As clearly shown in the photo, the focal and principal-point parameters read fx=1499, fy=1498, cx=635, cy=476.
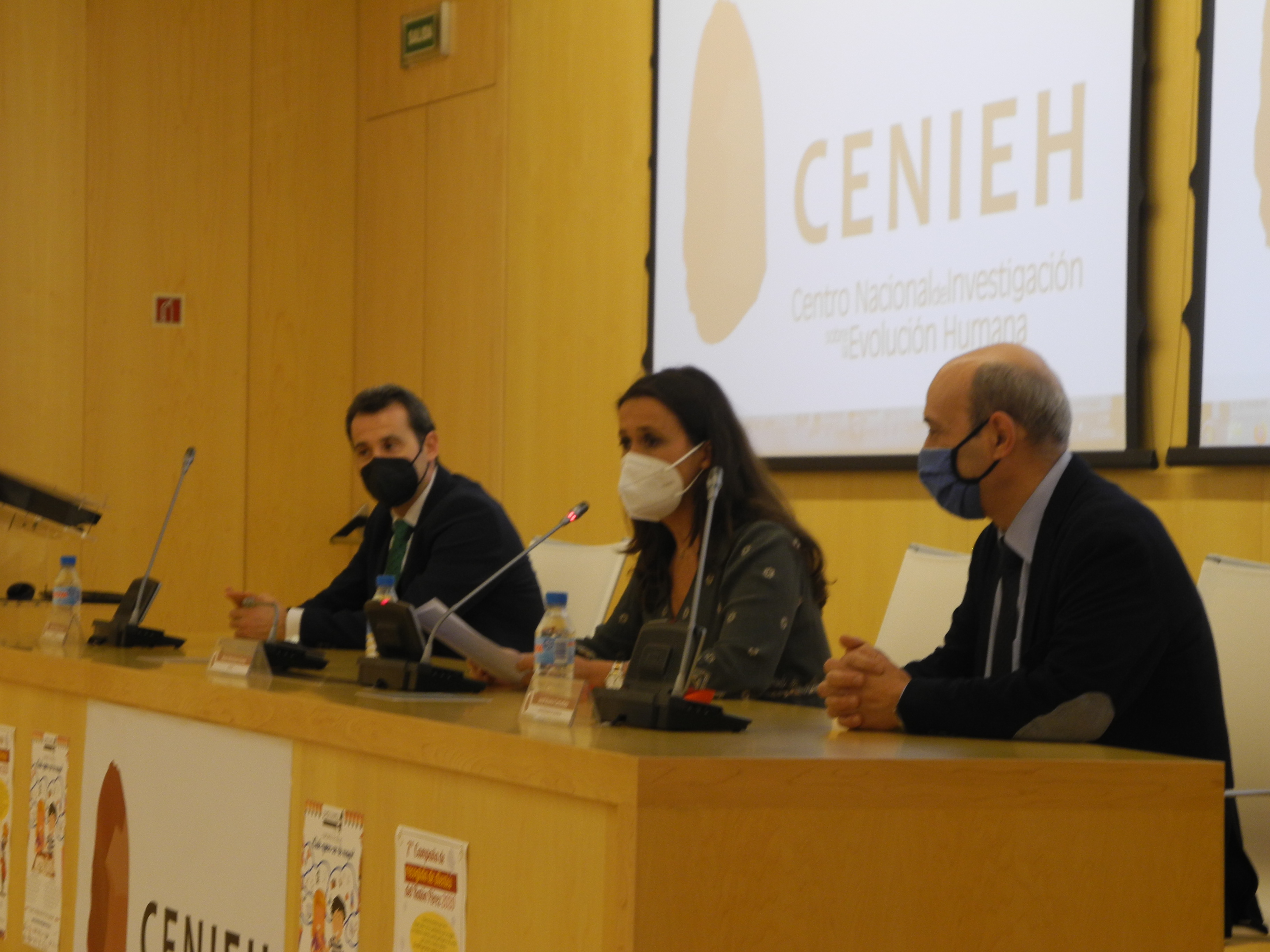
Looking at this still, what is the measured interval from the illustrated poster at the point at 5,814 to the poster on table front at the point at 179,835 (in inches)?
11.1

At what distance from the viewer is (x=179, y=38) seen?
558cm

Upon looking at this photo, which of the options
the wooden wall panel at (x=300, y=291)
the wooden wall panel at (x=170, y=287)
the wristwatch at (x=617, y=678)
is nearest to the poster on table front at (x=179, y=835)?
the wristwatch at (x=617, y=678)

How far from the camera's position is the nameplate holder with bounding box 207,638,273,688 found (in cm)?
234

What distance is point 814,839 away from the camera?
147cm

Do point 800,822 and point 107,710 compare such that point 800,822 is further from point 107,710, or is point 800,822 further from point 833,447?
point 833,447

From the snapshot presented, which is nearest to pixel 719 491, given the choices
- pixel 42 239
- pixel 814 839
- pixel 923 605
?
pixel 923 605

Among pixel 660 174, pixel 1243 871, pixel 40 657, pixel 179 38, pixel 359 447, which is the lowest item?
pixel 1243 871

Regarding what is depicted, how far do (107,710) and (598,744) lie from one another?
48.4 inches

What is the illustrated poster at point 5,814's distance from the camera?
2.59 m

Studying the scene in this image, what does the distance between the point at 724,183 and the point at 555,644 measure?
258 centimetres

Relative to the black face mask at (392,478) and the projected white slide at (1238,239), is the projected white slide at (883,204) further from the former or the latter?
the black face mask at (392,478)

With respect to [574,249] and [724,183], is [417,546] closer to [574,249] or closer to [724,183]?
[724,183]

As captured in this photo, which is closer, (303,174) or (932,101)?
(932,101)

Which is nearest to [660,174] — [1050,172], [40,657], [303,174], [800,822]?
[1050,172]
